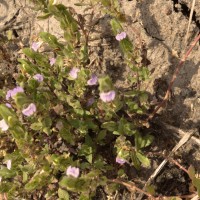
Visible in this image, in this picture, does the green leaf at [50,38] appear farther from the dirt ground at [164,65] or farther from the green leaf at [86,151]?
the green leaf at [86,151]

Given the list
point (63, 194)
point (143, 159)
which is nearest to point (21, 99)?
point (63, 194)

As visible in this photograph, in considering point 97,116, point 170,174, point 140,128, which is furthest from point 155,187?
A: point 97,116

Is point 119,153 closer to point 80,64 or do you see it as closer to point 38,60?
point 80,64

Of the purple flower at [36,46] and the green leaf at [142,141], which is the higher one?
the purple flower at [36,46]

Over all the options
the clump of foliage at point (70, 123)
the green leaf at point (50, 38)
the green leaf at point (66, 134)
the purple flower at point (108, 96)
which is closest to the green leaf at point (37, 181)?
the clump of foliage at point (70, 123)

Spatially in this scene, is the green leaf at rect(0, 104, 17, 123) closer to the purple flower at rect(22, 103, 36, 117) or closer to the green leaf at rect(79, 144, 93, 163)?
the purple flower at rect(22, 103, 36, 117)

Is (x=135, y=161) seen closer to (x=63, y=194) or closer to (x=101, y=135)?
(x=101, y=135)

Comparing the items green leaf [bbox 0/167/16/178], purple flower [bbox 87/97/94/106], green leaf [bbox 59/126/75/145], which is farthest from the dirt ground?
green leaf [bbox 0/167/16/178]
